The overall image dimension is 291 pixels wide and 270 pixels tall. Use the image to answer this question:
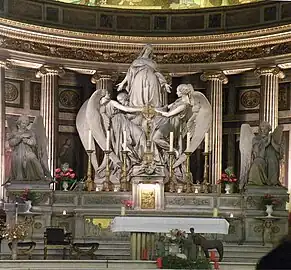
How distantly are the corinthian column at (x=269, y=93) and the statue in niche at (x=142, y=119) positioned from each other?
314 inches

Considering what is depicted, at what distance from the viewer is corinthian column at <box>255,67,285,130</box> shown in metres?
29.0

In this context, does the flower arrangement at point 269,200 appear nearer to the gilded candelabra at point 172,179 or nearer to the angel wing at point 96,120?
the gilded candelabra at point 172,179

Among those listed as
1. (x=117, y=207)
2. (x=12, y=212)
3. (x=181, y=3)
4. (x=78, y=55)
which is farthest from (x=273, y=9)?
(x=12, y=212)

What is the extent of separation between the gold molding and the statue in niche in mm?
8007

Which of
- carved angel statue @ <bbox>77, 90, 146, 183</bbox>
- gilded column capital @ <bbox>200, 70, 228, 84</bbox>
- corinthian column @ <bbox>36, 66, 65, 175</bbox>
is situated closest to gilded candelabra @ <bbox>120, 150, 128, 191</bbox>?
carved angel statue @ <bbox>77, 90, 146, 183</bbox>

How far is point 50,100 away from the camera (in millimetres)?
29172

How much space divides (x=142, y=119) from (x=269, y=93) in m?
10.1

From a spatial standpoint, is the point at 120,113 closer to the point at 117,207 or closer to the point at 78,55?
the point at 117,207

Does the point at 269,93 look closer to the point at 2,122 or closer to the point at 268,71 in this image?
the point at 268,71

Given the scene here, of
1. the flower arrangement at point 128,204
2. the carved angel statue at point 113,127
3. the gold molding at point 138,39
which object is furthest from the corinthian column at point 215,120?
the flower arrangement at point 128,204

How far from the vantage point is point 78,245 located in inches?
640

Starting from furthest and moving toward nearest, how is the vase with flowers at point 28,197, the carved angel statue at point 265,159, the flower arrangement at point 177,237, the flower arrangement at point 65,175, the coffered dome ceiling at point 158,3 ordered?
1. the coffered dome ceiling at point 158,3
2. the flower arrangement at point 65,175
3. the carved angel statue at point 265,159
4. the vase with flowers at point 28,197
5. the flower arrangement at point 177,237

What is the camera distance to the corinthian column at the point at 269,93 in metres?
29.0

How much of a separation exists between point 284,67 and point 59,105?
9501 millimetres
